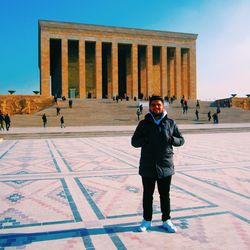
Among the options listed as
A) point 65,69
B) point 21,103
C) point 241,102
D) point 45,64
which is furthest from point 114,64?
point 241,102

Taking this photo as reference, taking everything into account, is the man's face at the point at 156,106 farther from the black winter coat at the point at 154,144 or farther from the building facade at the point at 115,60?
the building facade at the point at 115,60

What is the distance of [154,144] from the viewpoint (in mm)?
3352

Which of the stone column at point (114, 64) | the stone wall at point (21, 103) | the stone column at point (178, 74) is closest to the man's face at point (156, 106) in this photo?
the stone wall at point (21, 103)

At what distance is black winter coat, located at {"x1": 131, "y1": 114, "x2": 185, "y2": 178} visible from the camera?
3340 mm

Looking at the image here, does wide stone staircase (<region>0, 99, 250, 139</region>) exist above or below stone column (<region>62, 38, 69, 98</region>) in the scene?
below

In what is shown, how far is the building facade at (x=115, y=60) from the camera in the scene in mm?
39875

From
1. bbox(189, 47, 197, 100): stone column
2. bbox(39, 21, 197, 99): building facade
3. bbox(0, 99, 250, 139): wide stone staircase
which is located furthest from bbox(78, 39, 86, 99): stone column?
bbox(189, 47, 197, 100): stone column

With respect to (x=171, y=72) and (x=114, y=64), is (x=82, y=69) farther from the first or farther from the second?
(x=171, y=72)

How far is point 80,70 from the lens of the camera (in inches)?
1623

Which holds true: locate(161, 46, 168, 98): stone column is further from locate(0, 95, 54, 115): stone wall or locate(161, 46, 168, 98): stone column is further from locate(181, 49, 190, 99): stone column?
locate(0, 95, 54, 115): stone wall

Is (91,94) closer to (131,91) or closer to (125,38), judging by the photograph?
(131,91)

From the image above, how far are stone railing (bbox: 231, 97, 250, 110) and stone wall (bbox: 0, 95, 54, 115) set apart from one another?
24.4 meters

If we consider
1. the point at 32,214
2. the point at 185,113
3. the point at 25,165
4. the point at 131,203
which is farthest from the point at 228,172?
the point at 185,113

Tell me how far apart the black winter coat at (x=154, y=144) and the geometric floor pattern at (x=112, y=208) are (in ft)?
2.34
